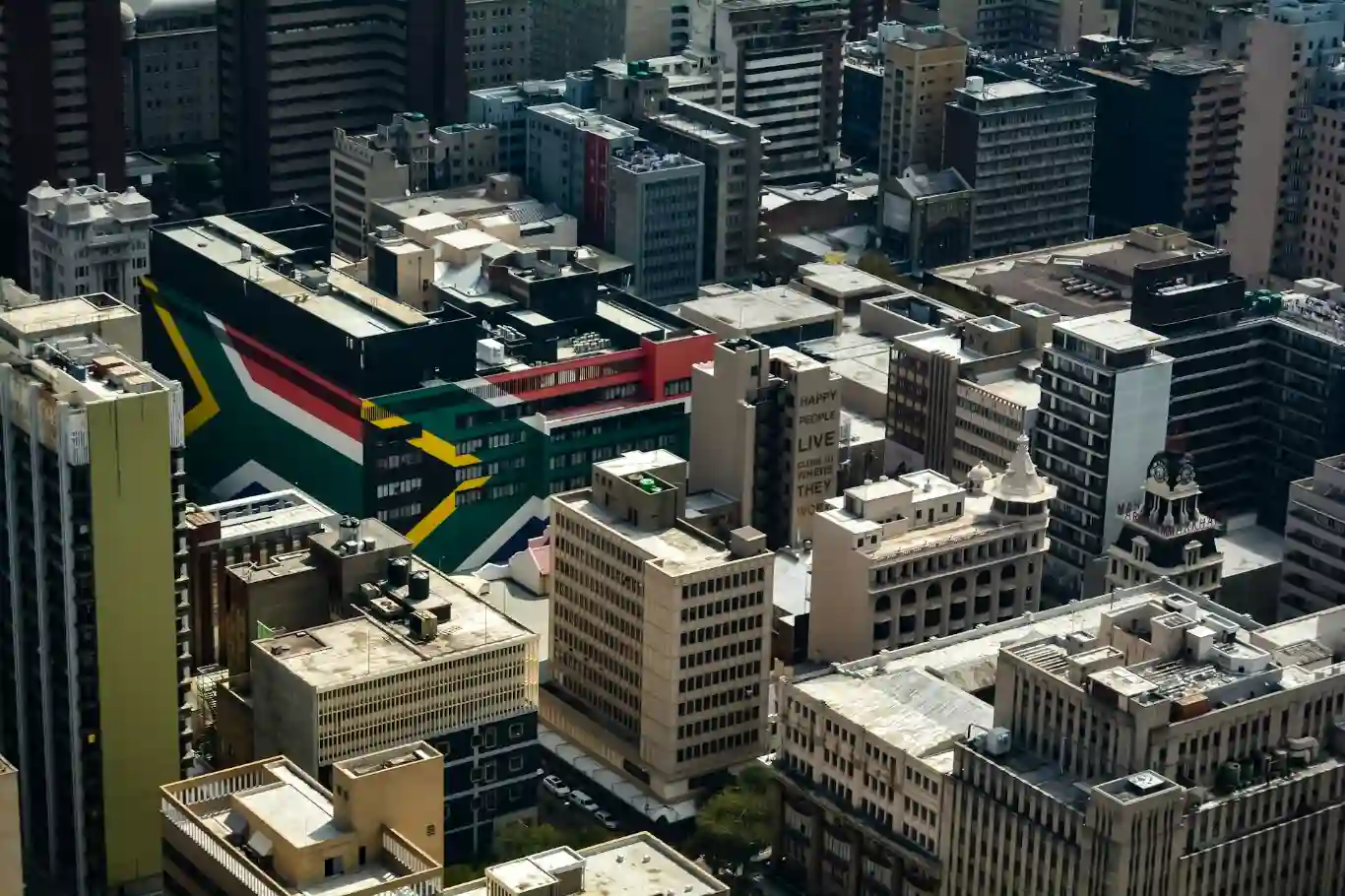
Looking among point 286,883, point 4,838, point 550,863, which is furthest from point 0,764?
point 550,863

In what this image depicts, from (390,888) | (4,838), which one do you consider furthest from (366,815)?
(4,838)

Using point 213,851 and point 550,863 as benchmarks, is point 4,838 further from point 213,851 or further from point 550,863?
point 550,863

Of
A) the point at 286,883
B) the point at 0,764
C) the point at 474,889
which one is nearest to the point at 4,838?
the point at 0,764

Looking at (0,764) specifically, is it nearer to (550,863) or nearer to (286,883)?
(286,883)

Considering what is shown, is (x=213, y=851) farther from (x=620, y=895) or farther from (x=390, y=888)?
(x=620, y=895)
